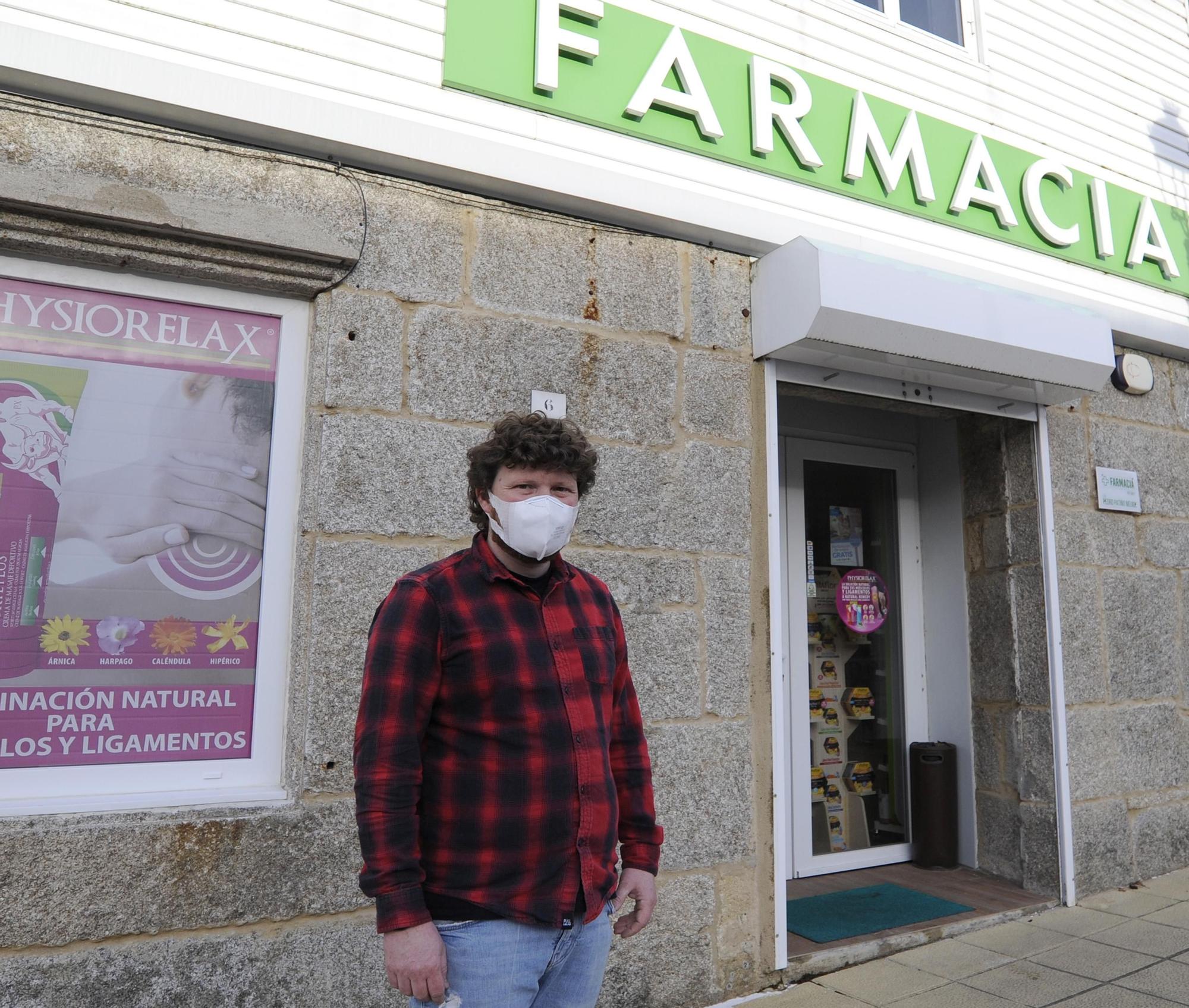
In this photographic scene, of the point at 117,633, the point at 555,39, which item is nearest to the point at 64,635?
the point at 117,633

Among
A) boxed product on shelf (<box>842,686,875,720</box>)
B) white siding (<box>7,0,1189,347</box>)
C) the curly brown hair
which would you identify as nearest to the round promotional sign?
boxed product on shelf (<box>842,686,875,720</box>)

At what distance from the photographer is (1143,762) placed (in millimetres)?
4691

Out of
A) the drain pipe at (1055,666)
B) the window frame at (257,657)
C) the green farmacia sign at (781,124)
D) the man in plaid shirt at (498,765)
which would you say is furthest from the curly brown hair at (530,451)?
the drain pipe at (1055,666)

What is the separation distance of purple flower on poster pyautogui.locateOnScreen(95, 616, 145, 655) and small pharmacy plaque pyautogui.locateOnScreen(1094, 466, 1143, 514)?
15.1 ft

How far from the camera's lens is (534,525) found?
1899 mm

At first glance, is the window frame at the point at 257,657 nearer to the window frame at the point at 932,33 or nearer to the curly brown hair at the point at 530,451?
the curly brown hair at the point at 530,451

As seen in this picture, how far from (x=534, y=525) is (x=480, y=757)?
0.49m

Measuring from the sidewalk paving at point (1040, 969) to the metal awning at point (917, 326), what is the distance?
8.20 ft

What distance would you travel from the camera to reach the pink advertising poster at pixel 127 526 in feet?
9.02

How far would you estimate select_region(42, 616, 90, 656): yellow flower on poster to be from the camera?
108 inches

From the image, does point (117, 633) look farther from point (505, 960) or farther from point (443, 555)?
point (505, 960)

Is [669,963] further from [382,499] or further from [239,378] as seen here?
[239,378]

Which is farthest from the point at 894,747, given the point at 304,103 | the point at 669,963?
the point at 304,103

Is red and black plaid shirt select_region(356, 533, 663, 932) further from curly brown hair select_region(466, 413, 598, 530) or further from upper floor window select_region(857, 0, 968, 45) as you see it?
upper floor window select_region(857, 0, 968, 45)
